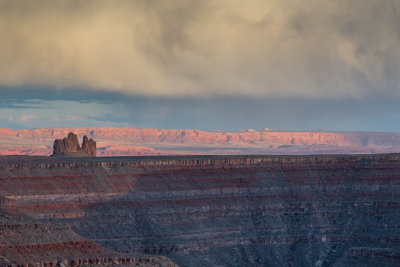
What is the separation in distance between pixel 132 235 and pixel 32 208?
43.7 ft

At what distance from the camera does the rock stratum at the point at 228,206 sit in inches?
4614


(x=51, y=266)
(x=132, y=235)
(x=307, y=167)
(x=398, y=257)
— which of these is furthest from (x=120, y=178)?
(x=51, y=266)

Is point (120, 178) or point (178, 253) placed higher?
point (120, 178)

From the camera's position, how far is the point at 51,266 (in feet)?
245

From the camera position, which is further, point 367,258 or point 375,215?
point 375,215

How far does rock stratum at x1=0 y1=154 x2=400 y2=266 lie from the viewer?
117188mm

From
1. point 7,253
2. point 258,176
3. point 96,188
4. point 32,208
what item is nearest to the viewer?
point 7,253

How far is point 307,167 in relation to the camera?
138875 millimetres

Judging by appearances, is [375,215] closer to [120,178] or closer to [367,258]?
[367,258]

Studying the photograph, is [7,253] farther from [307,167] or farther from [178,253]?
[307,167]

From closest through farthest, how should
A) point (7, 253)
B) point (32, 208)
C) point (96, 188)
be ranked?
point (7, 253)
point (32, 208)
point (96, 188)

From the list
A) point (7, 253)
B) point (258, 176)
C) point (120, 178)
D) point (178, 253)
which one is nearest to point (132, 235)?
point (178, 253)

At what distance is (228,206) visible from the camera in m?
129

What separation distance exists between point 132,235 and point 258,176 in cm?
2682
